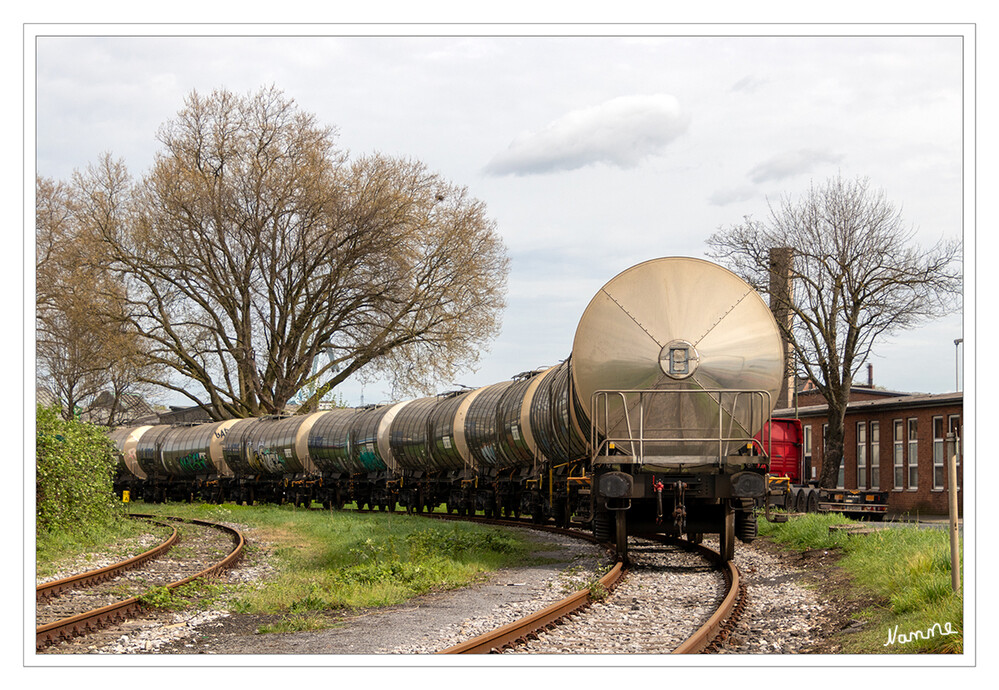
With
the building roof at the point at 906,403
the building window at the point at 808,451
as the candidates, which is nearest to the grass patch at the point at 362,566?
the building roof at the point at 906,403

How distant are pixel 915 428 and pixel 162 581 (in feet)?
71.2

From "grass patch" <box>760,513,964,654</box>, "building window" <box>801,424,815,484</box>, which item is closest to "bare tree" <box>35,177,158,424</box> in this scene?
"grass patch" <box>760,513,964,654</box>

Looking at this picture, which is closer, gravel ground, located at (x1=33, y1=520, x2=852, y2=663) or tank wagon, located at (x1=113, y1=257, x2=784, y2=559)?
gravel ground, located at (x1=33, y1=520, x2=852, y2=663)

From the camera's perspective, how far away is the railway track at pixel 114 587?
8.64 m

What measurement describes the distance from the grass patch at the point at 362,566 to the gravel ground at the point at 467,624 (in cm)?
37

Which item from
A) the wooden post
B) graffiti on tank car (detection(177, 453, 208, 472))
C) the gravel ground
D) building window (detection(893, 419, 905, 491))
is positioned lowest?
graffiti on tank car (detection(177, 453, 208, 472))

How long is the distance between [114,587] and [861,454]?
81.0ft

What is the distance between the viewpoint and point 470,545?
14828 mm

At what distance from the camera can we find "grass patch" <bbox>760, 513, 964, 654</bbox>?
6.94m

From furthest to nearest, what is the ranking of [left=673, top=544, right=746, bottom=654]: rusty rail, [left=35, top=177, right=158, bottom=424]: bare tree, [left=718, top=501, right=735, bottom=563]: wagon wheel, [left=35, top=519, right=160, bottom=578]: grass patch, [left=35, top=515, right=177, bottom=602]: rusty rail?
[left=35, top=177, right=158, bottom=424]: bare tree
[left=35, top=519, right=160, bottom=578]: grass patch
[left=718, top=501, right=735, bottom=563]: wagon wheel
[left=35, top=515, right=177, bottom=602]: rusty rail
[left=673, top=544, right=746, bottom=654]: rusty rail

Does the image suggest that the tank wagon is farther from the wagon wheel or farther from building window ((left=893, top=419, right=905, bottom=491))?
building window ((left=893, top=419, right=905, bottom=491))

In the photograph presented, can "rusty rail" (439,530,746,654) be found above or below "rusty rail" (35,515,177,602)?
above

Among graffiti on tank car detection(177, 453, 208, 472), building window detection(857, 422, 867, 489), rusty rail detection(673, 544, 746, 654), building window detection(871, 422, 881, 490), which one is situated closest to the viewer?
rusty rail detection(673, 544, 746, 654)
